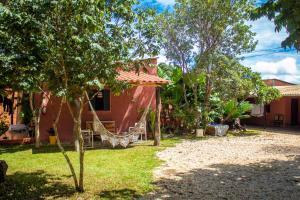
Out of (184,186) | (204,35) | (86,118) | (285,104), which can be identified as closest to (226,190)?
(184,186)

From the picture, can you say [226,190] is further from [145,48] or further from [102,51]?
[102,51]

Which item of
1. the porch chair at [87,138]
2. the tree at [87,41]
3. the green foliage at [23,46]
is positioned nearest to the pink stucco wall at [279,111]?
the porch chair at [87,138]

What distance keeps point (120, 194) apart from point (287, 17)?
4.41 meters

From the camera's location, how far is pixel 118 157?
33.2 ft

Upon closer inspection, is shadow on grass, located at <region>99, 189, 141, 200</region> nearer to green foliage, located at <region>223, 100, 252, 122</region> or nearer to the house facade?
the house facade

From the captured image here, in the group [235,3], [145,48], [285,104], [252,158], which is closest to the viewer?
[145,48]

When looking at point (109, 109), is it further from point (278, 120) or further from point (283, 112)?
point (283, 112)

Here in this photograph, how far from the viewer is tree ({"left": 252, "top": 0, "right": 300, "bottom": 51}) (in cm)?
402

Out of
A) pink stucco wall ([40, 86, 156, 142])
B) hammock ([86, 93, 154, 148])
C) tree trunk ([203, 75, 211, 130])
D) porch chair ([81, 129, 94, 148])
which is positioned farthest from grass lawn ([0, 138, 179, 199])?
tree trunk ([203, 75, 211, 130])

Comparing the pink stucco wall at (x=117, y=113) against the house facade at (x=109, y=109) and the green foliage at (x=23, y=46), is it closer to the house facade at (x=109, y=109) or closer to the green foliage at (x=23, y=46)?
the house facade at (x=109, y=109)

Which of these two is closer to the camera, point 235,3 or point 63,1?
point 63,1

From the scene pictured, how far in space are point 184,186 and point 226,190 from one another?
0.90 meters

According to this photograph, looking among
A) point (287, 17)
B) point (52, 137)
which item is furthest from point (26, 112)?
point (287, 17)

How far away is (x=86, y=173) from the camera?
7.87 m
